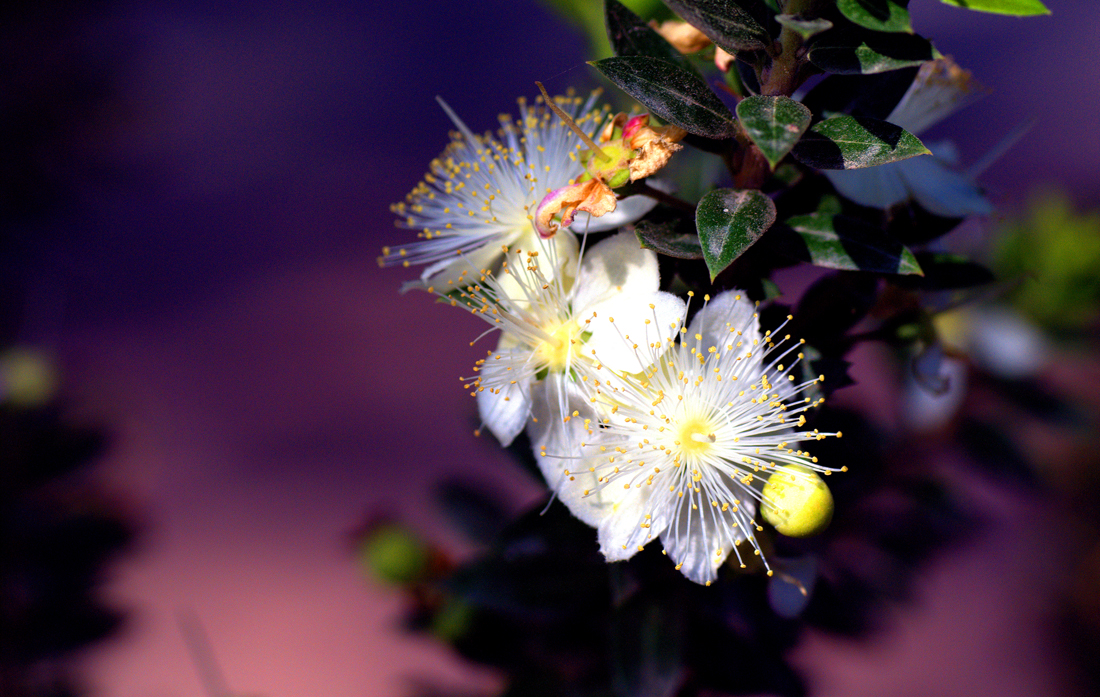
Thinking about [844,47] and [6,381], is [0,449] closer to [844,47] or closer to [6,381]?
[6,381]

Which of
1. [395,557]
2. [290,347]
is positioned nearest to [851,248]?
[395,557]

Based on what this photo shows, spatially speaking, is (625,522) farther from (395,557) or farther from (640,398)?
(395,557)

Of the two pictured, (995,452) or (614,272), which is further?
(995,452)

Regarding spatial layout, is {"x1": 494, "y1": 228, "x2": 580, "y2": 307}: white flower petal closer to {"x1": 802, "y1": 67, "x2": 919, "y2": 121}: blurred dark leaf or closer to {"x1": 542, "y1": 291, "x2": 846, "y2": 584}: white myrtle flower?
{"x1": 542, "y1": 291, "x2": 846, "y2": 584}: white myrtle flower

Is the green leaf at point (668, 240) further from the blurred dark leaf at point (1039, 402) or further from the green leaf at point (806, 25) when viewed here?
the blurred dark leaf at point (1039, 402)

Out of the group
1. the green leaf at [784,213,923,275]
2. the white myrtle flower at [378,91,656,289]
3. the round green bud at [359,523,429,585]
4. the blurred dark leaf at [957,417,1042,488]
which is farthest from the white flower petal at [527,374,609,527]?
the blurred dark leaf at [957,417,1042,488]

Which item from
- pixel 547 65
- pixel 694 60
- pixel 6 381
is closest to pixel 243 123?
pixel 547 65
